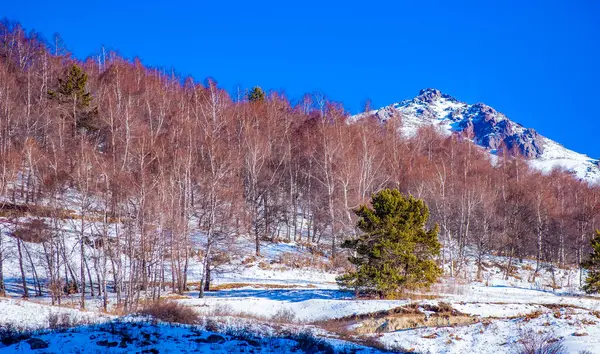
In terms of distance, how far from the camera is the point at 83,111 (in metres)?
44.7

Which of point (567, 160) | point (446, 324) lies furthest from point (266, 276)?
point (567, 160)

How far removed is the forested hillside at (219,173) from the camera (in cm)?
3219

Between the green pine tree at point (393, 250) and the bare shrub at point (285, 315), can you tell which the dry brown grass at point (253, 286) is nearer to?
the green pine tree at point (393, 250)

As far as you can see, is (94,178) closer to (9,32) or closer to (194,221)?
Result: (194,221)

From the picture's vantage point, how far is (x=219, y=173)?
2980 cm

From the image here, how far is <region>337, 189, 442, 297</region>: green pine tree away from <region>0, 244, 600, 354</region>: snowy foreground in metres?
1.19

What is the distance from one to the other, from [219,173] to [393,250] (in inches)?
458

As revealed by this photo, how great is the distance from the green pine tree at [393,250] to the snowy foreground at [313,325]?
1.19m

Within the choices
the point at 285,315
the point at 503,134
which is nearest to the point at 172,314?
the point at 285,315

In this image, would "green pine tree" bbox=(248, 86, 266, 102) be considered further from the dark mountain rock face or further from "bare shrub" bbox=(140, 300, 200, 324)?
Result: the dark mountain rock face

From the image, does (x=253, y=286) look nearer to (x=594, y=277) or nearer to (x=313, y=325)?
(x=313, y=325)

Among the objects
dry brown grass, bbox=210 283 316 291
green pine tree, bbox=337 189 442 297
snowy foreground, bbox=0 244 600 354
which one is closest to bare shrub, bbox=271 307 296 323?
A: snowy foreground, bbox=0 244 600 354

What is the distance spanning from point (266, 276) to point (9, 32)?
37.8 meters

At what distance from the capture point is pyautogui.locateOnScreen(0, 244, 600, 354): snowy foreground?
414 inches
